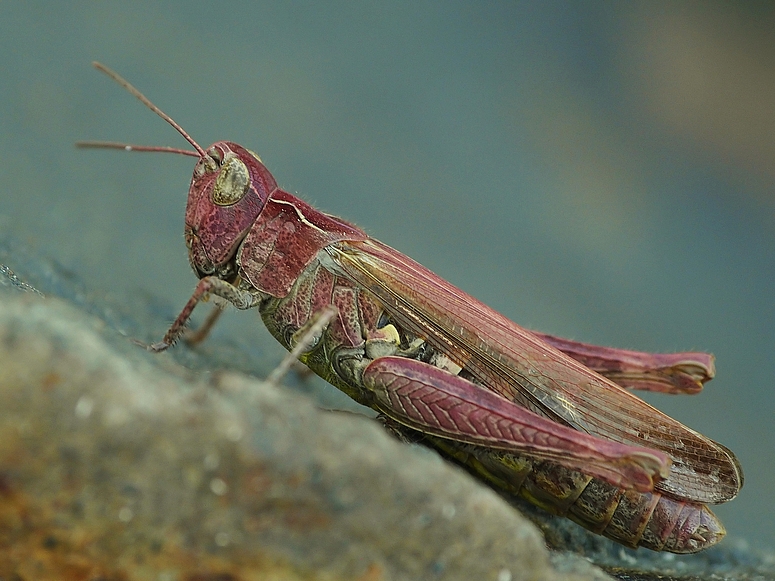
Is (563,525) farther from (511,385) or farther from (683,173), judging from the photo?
(683,173)

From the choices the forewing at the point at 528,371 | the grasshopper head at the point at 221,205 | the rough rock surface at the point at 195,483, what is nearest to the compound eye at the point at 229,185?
the grasshopper head at the point at 221,205

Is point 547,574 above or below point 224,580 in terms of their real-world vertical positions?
above

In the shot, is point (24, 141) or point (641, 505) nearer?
point (641, 505)

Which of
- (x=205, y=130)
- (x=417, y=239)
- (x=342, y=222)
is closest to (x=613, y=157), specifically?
(x=417, y=239)

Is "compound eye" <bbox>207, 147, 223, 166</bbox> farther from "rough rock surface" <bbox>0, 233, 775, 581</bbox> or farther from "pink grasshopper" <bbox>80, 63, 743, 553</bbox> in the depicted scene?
"rough rock surface" <bbox>0, 233, 775, 581</bbox>

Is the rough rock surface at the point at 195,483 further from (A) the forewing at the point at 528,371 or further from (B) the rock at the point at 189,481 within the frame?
(A) the forewing at the point at 528,371

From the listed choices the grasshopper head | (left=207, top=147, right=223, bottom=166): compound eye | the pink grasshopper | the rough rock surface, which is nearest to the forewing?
the pink grasshopper

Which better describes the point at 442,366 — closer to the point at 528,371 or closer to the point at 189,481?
the point at 528,371
